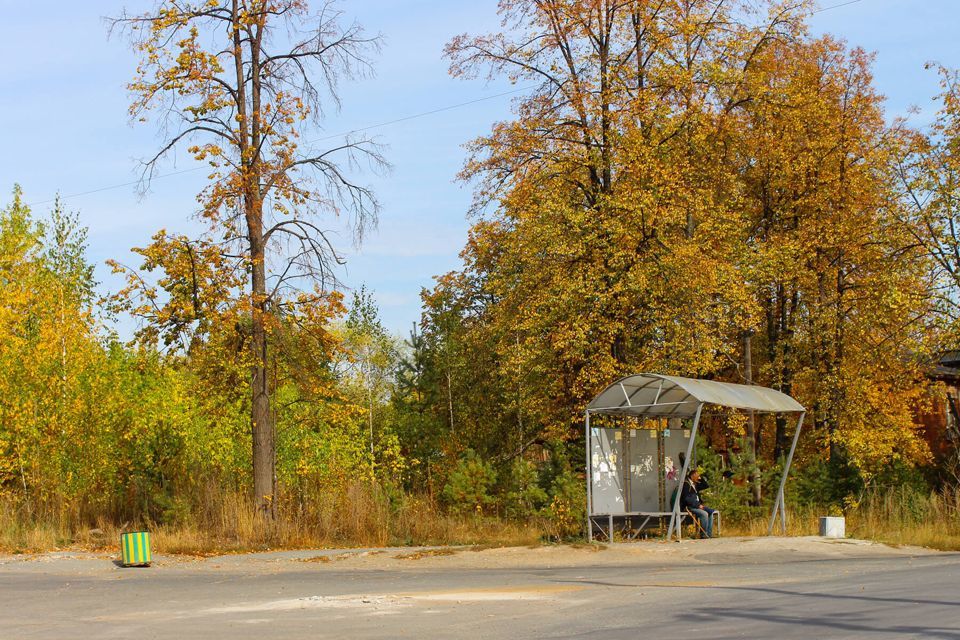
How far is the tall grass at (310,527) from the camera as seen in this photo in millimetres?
21859

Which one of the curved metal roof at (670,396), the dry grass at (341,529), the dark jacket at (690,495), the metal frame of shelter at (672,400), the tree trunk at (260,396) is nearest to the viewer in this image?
the curved metal roof at (670,396)

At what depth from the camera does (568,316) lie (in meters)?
25.8

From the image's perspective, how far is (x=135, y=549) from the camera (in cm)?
1853

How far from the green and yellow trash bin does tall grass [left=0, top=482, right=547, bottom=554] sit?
2469mm

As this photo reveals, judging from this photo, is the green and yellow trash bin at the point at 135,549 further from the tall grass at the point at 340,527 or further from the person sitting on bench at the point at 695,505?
the person sitting on bench at the point at 695,505

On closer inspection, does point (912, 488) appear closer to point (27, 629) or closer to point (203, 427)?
point (203, 427)

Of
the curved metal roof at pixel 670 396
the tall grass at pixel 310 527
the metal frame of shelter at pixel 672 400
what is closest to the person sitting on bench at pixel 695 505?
the metal frame of shelter at pixel 672 400

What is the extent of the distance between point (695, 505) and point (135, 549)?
11.0m

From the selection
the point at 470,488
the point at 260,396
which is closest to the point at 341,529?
the point at 470,488

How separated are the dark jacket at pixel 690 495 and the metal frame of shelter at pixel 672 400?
0.29 metres

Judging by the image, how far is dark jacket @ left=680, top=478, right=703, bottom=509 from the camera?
72.0 ft

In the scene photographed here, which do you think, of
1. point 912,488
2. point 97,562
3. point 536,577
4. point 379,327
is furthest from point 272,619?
point 379,327

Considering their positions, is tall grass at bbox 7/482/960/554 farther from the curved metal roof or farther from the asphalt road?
the curved metal roof

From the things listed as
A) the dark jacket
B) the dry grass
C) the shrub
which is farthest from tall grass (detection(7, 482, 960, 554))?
the dark jacket
